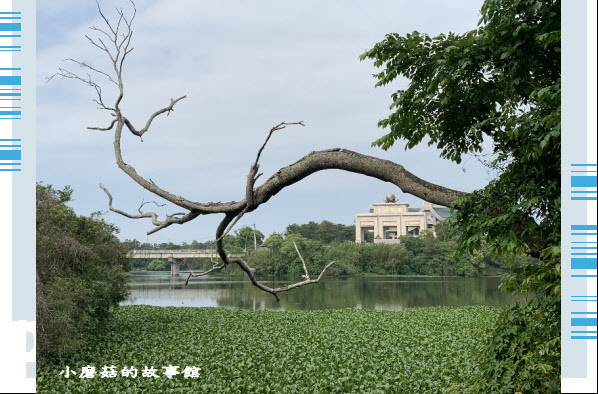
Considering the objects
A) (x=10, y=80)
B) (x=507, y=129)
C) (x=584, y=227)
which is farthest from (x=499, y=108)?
(x=10, y=80)

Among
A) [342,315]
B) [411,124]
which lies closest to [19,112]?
[411,124]

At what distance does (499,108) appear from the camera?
475 centimetres

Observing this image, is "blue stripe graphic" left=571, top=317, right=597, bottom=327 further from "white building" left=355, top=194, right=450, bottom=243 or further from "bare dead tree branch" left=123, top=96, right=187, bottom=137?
"white building" left=355, top=194, right=450, bottom=243

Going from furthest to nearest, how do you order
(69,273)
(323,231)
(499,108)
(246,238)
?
(323,231), (246,238), (69,273), (499,108)

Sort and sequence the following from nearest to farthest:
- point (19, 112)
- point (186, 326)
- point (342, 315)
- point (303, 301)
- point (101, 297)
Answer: point (19, 112) → point (101, 297) → point (186, 326) → point (342, 315) → point (303, 301)

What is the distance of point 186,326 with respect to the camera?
12289mm

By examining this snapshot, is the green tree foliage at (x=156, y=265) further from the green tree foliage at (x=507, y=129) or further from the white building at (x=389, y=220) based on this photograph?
the green tree foliage at (x=507, y=129)

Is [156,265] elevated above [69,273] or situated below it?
below

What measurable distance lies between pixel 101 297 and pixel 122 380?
4127 mm

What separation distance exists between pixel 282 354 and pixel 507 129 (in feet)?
20.2

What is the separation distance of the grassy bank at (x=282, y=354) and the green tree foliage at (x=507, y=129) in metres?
0.63

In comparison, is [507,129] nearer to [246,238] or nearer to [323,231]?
[246,238]

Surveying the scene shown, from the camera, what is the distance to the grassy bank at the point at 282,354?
6.89m

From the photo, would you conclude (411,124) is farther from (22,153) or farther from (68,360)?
(68,360)
